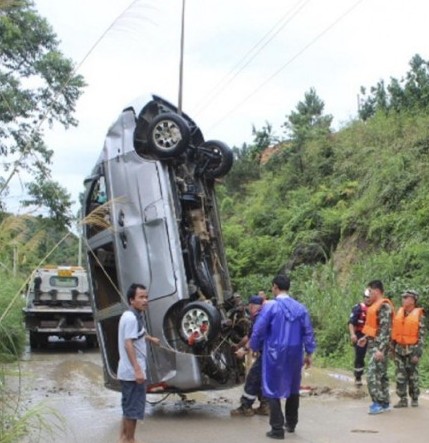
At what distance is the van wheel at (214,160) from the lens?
909 cm

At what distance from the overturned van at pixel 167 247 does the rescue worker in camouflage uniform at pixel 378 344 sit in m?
1.51

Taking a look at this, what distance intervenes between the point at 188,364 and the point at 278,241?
14015 millimetres

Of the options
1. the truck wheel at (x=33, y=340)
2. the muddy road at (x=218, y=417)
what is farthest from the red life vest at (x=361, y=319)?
the truck wheel at (x=33, y=340)

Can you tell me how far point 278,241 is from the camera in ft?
70.5

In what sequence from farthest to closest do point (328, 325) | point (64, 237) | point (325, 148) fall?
point (325, 148), point (328, 325), point (64, 237)

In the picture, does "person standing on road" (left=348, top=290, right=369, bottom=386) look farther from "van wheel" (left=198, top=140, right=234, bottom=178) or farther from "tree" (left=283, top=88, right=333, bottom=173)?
"tree" (left=283, top=88, right=333, bottom=173)

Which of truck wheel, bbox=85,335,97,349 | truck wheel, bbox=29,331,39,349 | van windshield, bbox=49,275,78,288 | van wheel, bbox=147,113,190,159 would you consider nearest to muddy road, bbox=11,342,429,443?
van wheel, bbox=147,113,190,159

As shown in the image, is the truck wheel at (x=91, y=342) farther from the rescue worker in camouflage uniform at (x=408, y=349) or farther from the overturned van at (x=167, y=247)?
the rescue worker in camouflage uniform at (x=408, y=349)

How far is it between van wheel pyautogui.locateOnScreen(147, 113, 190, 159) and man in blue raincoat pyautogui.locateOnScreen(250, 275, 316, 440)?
2175 millimetres

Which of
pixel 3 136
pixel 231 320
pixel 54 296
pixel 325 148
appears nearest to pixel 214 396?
pixel 231 320

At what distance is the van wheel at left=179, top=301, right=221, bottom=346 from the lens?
25.0ft

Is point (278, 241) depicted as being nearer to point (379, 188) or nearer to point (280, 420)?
point (379, 188)

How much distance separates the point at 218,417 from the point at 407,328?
2.60m

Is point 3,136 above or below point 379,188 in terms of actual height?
above
